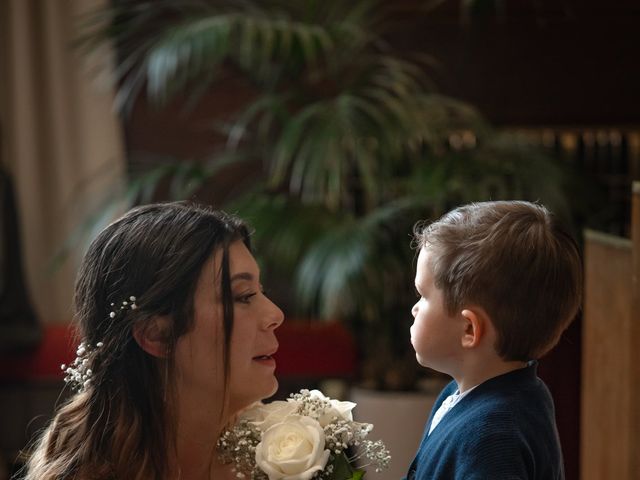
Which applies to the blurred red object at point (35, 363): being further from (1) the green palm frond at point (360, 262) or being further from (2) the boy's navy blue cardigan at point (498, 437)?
(2) the boy's navy blue cardigan at point (498, 437)

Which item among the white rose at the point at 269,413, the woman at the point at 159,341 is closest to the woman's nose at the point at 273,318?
the woman at the point at 159,341

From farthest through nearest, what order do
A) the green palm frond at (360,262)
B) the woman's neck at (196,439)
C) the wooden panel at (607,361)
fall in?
the green palm frond at (360,262), the wooden panel at (607,361), the woman's neck at (196,439)

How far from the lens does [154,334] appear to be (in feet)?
5.92

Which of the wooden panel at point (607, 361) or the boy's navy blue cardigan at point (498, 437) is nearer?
the boy's navy blue cardigan at point (498, 437)

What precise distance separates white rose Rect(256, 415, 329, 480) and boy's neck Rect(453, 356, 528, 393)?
10.2 inches

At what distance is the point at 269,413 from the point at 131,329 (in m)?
0.27

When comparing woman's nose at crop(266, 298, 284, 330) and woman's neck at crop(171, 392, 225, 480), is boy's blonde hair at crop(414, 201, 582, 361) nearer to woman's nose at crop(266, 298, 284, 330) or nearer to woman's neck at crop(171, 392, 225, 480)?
woman's nose at crop(266, 298, 284, 330)

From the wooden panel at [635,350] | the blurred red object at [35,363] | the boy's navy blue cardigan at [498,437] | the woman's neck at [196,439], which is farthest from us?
the blurred red object at [35,363]

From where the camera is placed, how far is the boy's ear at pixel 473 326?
67.2 inches

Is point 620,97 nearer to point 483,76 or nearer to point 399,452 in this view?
point 483,76

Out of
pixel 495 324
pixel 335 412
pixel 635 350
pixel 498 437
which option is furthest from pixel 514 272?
pixel 635 350

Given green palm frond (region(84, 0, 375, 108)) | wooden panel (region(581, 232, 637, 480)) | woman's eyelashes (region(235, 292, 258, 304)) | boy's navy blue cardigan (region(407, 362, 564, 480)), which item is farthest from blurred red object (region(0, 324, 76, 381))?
boy's navy blue cardigan (region(407, 362, 564, 480))

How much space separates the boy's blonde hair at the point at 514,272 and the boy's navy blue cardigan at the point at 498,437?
6 cm

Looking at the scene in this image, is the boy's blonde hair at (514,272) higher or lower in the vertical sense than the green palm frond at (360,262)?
higher
